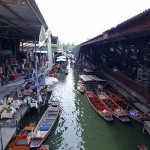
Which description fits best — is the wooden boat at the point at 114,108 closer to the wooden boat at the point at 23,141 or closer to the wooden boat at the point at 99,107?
the wooden boat at the point at 99,107

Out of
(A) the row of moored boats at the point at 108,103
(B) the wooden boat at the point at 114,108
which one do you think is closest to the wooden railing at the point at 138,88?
(B) the wooden boat at the point at 114,108

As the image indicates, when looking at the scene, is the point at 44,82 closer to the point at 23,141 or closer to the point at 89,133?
the point at 89,133

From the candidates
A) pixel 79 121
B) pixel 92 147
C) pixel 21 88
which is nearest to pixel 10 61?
pixel 21 88

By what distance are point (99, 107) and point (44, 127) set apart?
30.0 ft

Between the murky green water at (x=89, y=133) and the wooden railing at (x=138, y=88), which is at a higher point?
the wooden railing at (x=138, y=88)

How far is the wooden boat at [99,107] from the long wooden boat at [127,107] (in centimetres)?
202

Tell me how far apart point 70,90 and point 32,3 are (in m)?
27.2

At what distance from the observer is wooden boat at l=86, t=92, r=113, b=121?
80.1 feet

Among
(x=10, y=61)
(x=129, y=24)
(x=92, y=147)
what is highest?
(x=129, y=24)

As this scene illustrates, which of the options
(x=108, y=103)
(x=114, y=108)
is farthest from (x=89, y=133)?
(x=108, y=103)

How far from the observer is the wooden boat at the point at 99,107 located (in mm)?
24422

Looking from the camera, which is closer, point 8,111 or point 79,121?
point 8,111

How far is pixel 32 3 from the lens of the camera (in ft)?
47.4

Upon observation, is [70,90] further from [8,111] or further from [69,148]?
[69,148]
